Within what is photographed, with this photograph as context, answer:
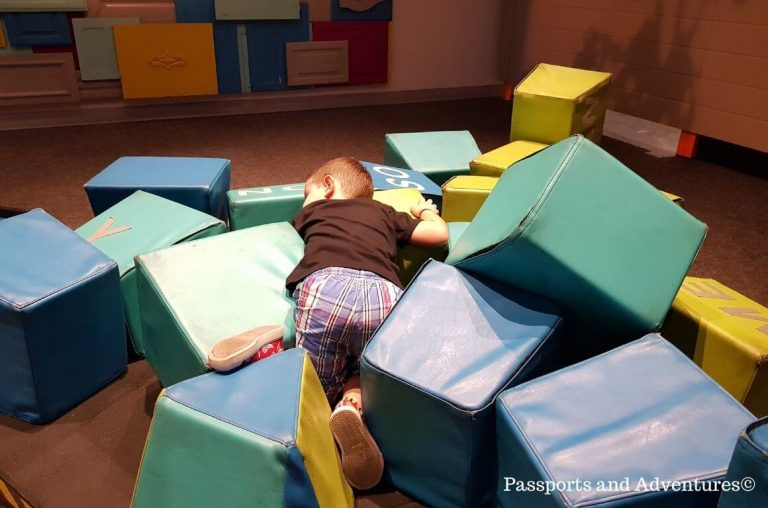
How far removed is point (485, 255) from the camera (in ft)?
4.17

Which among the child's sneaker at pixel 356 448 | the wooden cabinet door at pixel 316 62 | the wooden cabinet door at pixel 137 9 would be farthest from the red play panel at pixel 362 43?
the child's sneaker at pixel 356 448

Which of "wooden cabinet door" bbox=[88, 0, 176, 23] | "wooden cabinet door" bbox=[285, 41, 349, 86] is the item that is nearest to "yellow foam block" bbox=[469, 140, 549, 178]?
"wooden cabinet door" bbox=[285, 41, 349, 86]

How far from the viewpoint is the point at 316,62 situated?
4.21 meters

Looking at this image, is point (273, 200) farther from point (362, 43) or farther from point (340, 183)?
point (362, 43)

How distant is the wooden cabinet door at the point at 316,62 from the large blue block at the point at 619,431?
3.50m

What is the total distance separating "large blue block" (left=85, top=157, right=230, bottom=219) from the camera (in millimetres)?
2023

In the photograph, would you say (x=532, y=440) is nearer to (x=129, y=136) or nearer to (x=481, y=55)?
(x=129, y=136)

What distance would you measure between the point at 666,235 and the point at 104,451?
1.33 meters

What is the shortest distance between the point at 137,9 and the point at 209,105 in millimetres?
703

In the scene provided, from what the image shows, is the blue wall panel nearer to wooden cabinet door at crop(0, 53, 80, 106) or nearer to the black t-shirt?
wooden cabinet door at crop(0, 53, 80, 106)

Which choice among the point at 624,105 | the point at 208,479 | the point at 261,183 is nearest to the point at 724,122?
the point at 624,105

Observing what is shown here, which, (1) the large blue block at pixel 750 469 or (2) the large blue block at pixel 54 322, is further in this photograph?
(2) the large blue block at pixel 54 322

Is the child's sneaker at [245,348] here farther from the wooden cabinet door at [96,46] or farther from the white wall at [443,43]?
the white wall at [443,43]

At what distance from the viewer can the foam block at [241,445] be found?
100cm
